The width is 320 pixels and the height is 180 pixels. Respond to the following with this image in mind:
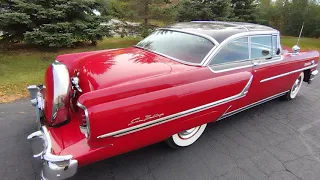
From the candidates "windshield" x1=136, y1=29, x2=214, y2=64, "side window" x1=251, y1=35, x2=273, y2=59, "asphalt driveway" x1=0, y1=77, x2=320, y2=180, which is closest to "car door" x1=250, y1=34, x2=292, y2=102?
"side window" x1=251, y1=35, x2=273, y2=59

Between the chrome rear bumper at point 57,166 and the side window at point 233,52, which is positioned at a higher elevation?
the side window at point 233,52

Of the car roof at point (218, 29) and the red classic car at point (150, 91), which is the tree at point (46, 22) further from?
the car roof at point (218, 29)

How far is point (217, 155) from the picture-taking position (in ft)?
9.14

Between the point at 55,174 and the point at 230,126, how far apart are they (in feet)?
8.24

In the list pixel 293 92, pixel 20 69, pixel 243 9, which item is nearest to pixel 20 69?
pixel 20 69

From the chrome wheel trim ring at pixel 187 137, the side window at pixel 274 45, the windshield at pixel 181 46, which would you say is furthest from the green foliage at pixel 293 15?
the chrome wheel trim ring at pixel 187 137

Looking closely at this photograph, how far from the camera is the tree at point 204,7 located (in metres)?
8.88

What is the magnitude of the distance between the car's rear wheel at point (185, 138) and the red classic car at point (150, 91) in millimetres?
14

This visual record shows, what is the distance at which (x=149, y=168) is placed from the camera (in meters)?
2.49

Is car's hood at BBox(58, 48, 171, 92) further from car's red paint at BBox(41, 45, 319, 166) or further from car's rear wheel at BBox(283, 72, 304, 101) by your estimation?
car's rear wheel at BBox(283, 72, 304, 101)

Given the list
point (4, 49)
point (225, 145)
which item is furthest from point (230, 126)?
point (4, 49)

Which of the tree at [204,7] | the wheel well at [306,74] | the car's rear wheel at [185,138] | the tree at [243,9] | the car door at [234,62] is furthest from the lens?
the tree at [243,9]

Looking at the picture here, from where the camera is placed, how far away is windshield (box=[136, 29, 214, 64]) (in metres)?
2.84

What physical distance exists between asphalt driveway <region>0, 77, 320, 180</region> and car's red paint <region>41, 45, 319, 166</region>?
44cm
